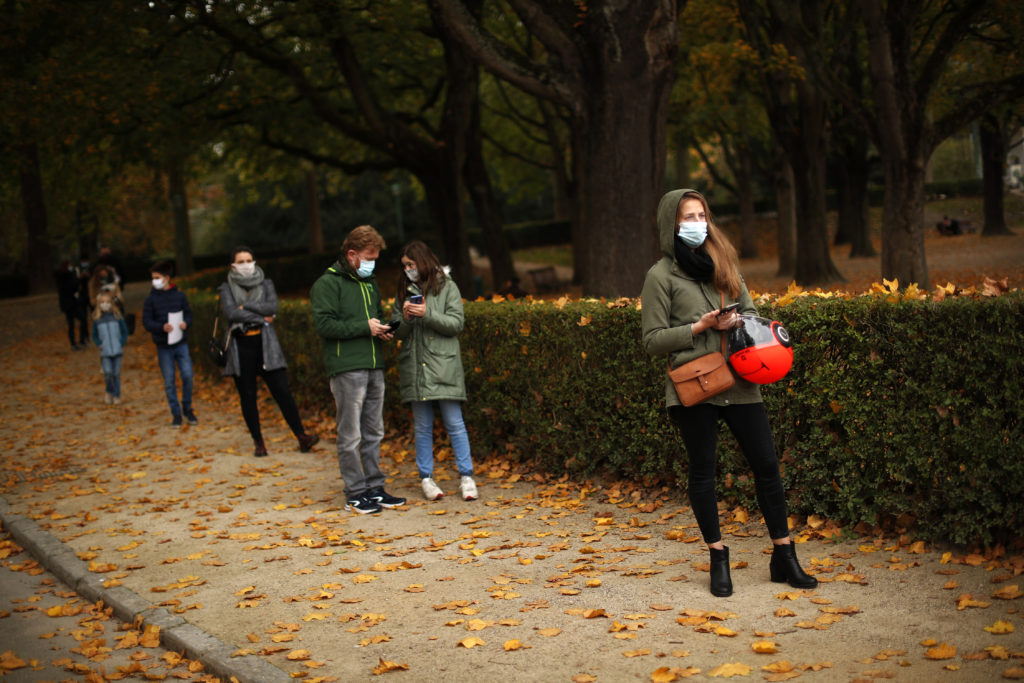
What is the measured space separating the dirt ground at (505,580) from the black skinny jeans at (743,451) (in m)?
0.39

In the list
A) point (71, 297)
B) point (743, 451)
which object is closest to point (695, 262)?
point (743, 451)

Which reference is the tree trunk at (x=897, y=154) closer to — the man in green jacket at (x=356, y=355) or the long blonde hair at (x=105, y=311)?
the man in green jacket at (x=356, y=355)

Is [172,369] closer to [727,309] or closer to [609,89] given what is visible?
[609,89]

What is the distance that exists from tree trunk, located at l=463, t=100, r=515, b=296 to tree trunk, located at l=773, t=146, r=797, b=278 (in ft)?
23.5

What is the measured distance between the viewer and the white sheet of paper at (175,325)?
11.7 meters

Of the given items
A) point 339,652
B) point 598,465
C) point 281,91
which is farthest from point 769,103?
point 339,652

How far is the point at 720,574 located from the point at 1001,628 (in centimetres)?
135

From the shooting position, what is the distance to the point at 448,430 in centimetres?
764

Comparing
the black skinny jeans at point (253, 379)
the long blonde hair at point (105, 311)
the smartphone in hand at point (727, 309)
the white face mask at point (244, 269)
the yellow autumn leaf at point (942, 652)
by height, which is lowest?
the yellow autumn leaf at point (942, 652)

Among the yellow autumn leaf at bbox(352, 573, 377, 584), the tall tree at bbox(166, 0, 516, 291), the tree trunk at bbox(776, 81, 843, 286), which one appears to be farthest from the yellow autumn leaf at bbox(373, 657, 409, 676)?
the tree trunk at bbox(776, 81, 843, 286)

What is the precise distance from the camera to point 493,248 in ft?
78.2

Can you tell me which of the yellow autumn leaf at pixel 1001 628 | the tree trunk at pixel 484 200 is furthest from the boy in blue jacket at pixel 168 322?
the tree trunk at pixel 484 200

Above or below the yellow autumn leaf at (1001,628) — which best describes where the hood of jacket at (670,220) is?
above

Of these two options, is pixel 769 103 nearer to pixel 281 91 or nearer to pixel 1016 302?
pixel 281 91
